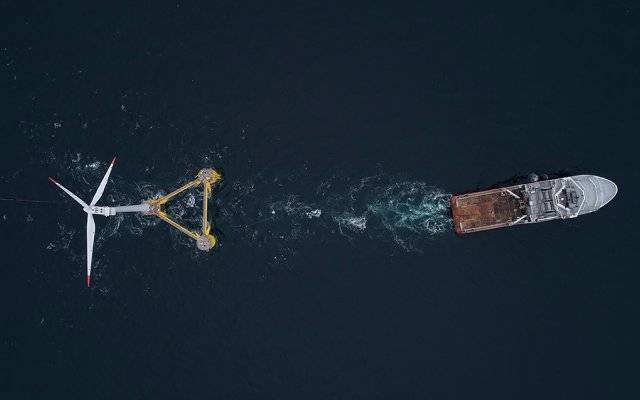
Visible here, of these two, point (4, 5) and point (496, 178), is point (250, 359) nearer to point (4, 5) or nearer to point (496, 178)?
point (496, 178)

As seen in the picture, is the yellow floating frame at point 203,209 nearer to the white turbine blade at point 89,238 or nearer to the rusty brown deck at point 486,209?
the white turbine blade at point 89,238

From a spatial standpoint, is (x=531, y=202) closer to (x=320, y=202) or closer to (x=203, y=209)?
(x=320, y=202)

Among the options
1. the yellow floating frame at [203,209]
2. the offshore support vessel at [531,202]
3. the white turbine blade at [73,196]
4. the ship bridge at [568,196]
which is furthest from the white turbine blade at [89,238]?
the ship bridge at [568,196]

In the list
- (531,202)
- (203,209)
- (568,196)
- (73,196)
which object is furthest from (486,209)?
(73,196)

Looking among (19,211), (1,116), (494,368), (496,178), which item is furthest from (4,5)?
(494,368)

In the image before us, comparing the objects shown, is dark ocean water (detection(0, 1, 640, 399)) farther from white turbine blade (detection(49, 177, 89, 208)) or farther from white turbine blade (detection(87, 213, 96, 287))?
white turbine blade (detection(49, 177, 89, 208))
